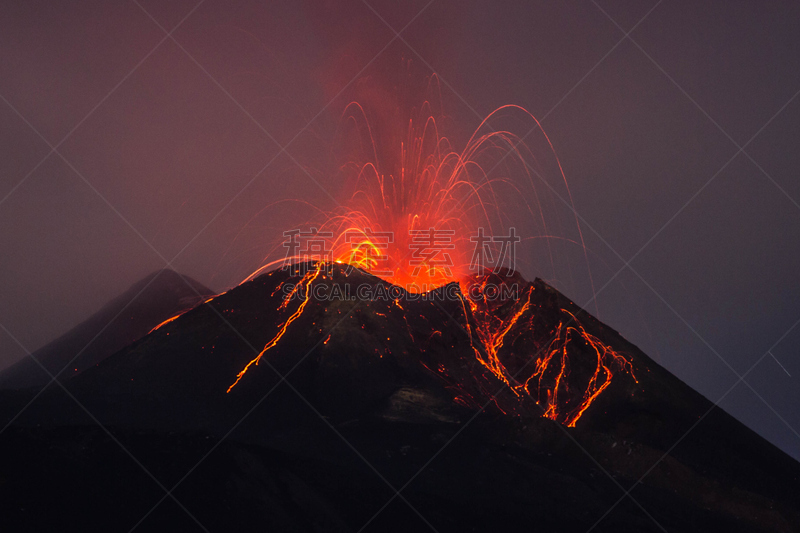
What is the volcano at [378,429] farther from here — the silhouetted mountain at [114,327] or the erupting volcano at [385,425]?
the silhouetted mountain at [114,327]

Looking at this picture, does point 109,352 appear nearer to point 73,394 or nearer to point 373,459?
point 73,394

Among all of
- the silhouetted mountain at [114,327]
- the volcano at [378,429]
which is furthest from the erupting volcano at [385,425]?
the silhouetted mountain at [114,327]

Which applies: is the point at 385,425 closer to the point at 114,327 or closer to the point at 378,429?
the point at 378,429

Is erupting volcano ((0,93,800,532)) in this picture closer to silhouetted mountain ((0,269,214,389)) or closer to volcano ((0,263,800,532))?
volcano ((0,263,800,532))

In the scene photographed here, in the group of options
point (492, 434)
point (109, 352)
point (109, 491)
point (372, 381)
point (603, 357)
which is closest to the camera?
point (109, 491)

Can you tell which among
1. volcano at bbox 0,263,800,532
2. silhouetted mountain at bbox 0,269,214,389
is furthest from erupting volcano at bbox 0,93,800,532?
silhouetted mountain at bbox 0,269,214,389

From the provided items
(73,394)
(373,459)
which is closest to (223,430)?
(373,459)
